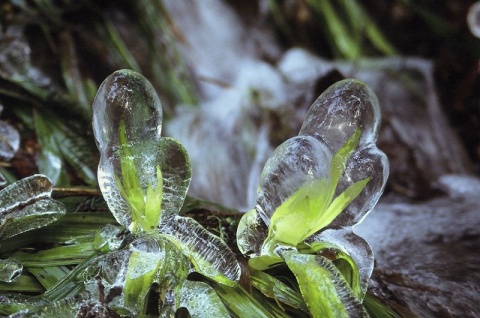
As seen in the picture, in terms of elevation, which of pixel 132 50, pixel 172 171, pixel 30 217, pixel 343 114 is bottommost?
pixel 30 217

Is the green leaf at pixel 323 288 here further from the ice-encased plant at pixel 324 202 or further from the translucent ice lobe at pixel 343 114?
the translucent ice lobe at pixel 343 114

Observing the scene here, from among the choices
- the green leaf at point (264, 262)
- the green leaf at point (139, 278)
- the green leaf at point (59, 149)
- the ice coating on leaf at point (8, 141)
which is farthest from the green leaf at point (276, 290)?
the ice coating on leaf at point (8, 141)

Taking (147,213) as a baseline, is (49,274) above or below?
below

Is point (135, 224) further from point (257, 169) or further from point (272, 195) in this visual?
point (257, 169)

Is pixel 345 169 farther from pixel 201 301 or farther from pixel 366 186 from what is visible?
pixel 201 301

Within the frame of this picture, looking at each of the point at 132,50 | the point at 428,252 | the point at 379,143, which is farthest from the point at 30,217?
the point at 379,143
